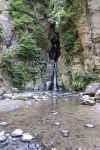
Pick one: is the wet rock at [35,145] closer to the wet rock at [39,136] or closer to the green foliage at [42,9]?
the wet rock at [39,136]

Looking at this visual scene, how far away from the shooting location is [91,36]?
12477 millimetres

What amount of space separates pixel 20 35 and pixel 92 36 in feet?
28.4

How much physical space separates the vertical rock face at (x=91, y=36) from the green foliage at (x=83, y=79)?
0.61 metres

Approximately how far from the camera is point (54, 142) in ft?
8.39

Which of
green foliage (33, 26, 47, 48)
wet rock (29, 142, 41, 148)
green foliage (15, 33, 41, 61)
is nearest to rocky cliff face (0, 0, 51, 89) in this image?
green foliage (15, 33, 41, 61)

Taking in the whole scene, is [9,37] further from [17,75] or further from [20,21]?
[17,75]

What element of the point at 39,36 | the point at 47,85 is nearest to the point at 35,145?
the point at 47,85

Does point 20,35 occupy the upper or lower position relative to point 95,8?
lower

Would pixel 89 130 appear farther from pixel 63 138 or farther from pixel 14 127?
pixel 14 127

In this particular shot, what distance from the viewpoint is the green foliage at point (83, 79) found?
11.8 meters

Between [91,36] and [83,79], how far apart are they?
4022 mm

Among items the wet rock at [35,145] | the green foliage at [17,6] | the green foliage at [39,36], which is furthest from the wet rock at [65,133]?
the green foliage at [17,6]

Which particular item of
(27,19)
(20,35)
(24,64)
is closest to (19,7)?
(27,19)

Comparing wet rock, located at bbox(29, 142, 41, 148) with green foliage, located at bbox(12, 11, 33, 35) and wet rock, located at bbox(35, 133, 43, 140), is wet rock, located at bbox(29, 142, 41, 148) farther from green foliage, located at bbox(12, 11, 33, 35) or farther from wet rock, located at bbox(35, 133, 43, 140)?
green foliage, located at bbox(12, 11, 33, 35)
